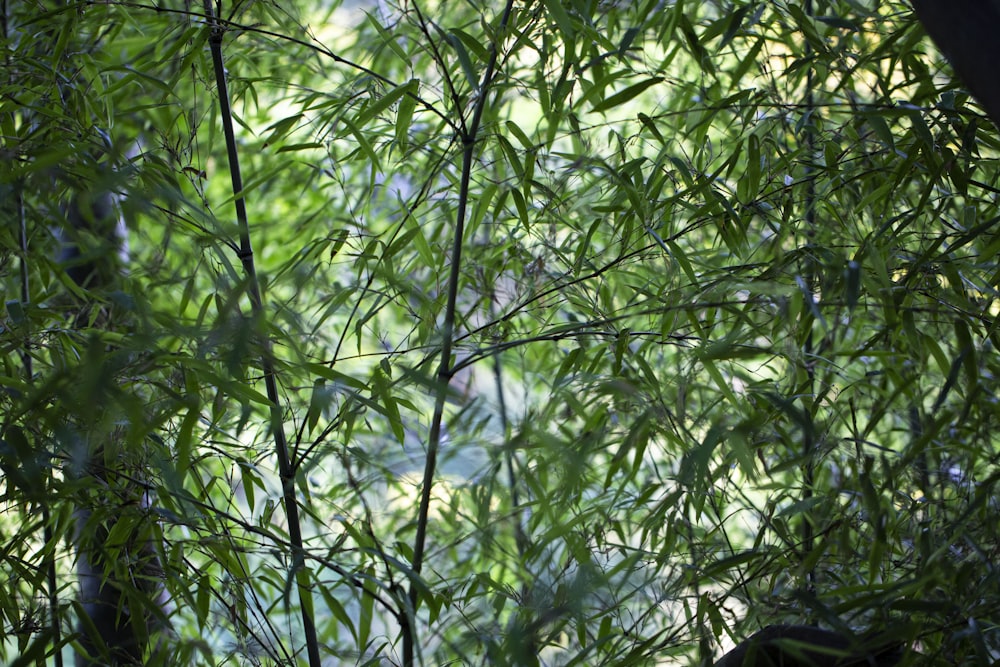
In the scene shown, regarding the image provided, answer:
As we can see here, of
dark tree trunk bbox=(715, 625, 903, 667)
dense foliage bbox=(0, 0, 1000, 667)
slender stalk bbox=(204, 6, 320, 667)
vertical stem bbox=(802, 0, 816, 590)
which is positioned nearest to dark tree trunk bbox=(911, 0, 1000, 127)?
dense foliage bbox=(0, 0, 1000, 667)

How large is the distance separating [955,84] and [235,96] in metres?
1.15

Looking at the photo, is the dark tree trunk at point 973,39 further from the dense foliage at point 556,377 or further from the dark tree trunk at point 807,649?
the dark tree trunk at point 807,649

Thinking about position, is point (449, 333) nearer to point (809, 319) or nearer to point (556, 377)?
point (556, 377)

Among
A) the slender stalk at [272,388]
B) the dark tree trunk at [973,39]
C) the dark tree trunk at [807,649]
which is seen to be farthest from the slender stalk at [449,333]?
the dark tree trunk at [973,39]

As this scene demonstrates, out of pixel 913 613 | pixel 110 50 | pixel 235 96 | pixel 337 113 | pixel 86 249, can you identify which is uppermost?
pixel 110 50

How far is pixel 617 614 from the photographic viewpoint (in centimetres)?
116

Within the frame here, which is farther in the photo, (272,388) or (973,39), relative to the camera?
(272,388)

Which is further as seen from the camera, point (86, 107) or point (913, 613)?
point (86, 107)

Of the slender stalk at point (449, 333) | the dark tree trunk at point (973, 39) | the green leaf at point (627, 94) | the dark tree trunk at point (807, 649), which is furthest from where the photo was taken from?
the green leaf at point (627, 94)

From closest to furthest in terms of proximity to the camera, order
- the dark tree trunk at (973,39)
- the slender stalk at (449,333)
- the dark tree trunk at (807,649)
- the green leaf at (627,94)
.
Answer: the dark tree trunk at (973,39)
the dark tree trunk at (807,649)
the slender stalk at (449,333)
the green leaf at (627,94)

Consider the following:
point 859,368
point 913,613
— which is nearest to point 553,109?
point 913,613

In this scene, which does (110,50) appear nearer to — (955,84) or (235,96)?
(235,96)

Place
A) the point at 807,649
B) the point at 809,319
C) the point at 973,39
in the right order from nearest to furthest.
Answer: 1. the point at 973,39
2. the point at 807,649
3. the point at 809,319

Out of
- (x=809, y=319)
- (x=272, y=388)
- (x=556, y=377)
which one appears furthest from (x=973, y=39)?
(x=272, y=388)
